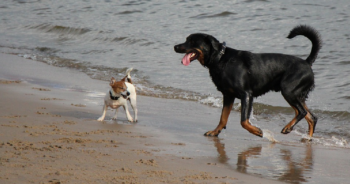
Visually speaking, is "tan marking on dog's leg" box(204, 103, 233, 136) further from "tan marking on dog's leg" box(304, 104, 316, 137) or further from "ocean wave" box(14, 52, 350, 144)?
"ocean wave" box(14, 52, 350, 144)

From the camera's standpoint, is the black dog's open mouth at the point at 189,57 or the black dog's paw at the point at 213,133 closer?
the black dog's paw at the point at 213,133

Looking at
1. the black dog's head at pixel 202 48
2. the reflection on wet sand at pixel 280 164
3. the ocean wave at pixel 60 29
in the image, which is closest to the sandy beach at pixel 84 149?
the reflection on wet sand at pixel 280 164

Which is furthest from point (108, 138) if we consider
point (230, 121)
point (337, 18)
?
point (337, 18)

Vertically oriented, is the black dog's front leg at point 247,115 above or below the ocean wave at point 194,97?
above

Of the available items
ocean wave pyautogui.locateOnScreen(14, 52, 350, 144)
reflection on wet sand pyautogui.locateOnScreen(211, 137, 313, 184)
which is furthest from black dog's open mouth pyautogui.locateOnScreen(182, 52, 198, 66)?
ocean wave pyautogui.locateOnScreen(14, 52, 350, 144)

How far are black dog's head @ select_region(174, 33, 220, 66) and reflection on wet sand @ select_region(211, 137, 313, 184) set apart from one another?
1.19 m

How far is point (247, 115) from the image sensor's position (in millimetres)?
5922

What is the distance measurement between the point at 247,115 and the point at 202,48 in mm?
1074

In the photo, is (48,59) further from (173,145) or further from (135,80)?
(173,145)

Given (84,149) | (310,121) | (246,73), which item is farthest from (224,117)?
(84,149)

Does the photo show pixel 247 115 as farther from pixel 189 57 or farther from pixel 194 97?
pixel 194 97

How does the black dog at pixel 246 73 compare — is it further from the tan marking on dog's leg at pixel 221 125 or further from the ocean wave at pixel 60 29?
the ocean wave at pixel 60 29

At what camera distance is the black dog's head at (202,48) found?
20.0 ft

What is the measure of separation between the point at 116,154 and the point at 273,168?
147cm
